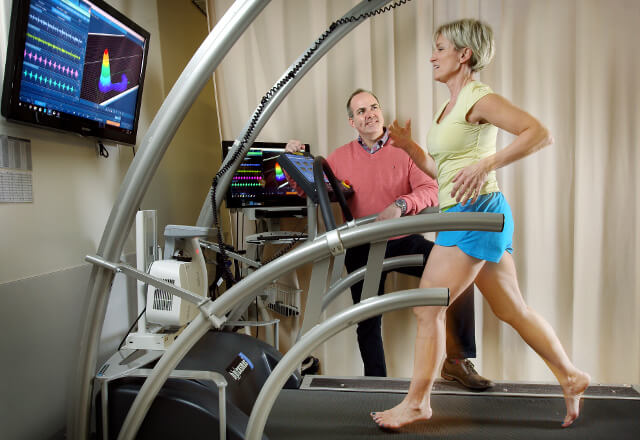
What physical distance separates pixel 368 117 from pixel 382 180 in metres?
0.26

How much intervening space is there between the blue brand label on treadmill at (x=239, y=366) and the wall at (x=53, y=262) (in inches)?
20.9

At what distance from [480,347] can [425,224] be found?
0.70 metres

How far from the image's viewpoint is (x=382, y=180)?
4.69ft

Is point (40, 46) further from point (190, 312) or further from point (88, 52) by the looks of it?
point (190, 312)

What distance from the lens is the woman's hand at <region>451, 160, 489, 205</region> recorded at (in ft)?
4.13

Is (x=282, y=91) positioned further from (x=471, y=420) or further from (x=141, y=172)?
(x=471, y=420)

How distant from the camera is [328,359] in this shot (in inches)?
64.7

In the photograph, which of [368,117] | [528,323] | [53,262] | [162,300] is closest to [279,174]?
[368,117]

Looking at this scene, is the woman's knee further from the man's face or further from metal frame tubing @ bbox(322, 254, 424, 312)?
the man's face

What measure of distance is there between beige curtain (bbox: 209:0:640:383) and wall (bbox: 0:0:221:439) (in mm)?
1145

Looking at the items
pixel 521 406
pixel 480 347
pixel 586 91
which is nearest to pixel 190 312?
pixel 480 347

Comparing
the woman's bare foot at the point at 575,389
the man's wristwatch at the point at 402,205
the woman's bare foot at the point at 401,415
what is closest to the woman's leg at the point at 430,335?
the woman's bare foot at the point at 401,415

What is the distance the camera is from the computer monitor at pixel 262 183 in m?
1.63

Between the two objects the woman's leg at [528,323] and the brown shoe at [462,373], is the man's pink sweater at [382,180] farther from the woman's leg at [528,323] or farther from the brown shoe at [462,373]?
the brown shoe at [462,373]
